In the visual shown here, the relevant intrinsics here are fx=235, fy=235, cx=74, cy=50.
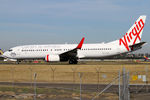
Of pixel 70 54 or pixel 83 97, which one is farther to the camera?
pixel 70 54

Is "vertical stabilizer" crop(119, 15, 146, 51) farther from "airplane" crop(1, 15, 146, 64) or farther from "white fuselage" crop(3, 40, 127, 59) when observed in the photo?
"white fuselage" crop(3, 40, 127, 59)

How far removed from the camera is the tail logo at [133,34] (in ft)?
134

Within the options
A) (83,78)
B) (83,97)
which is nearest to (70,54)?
(83,78)

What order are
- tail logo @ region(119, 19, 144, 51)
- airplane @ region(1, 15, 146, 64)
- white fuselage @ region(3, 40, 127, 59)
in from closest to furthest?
airplane @ region(1, 15, 146, 64) < white fuselage @ region(3, 40, 127, 59) < tail logo @ region(119, 19, 144, 51)

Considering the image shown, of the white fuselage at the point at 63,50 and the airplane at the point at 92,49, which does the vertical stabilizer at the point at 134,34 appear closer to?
the airplane at the point at 92,49

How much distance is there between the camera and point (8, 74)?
27.3 meters

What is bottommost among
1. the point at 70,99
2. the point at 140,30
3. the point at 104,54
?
the point at 70,99

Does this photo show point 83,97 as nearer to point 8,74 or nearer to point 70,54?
point 8,74

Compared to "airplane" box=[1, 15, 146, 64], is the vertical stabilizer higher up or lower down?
higher up

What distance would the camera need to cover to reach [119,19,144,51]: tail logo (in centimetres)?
4097

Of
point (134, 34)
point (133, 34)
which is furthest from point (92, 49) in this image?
point (134, 34)

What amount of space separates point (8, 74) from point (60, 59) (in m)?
12.7

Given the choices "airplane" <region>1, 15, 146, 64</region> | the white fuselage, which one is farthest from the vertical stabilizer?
the white fuselage

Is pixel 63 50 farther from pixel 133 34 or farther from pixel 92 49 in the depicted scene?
pixel 133 34
